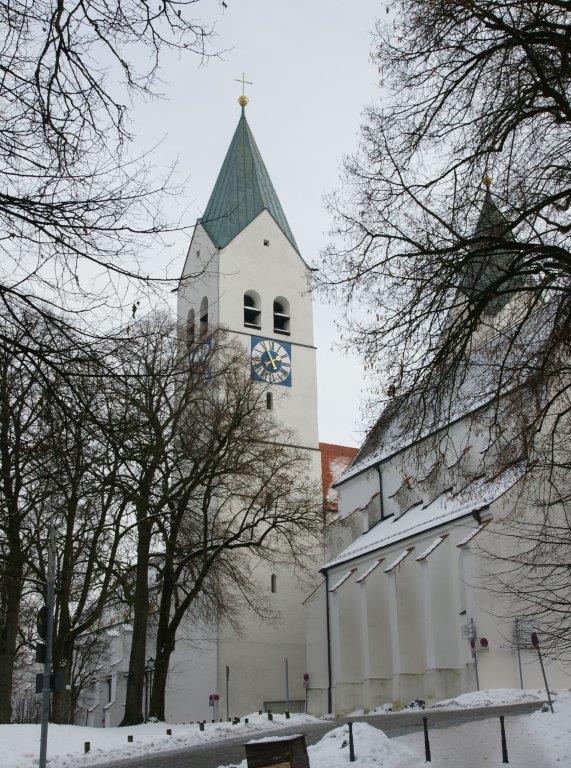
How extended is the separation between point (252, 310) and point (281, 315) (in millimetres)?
1579

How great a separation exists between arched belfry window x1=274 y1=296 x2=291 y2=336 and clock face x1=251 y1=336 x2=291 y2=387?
1.53 metres

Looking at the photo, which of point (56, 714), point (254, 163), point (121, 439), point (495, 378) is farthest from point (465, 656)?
point (254, 163)

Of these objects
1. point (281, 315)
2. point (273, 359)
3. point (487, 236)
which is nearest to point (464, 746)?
point (487, 236)

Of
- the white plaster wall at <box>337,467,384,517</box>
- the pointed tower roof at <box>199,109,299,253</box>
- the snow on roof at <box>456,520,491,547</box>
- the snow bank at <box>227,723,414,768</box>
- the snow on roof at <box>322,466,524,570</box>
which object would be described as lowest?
the snow bank at <box>227,723,414,768</box>

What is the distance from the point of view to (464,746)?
49.6 feet

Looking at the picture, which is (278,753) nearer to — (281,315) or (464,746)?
(464,746)

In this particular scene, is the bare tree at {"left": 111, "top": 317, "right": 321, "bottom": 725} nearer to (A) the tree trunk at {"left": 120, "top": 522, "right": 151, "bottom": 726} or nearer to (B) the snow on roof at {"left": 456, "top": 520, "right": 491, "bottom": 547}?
(A) the tree trunk at {"left": 120, "top": 522, "right": 151, "bottom": 726}

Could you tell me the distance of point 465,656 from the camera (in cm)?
2895

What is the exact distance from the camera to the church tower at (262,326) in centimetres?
3978

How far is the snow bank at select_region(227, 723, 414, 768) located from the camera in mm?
13500

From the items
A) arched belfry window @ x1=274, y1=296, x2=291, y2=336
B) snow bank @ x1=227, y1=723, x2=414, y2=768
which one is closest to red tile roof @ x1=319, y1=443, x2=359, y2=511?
arched belfry window @ x1=274, y1=296, x2=291, y2=336

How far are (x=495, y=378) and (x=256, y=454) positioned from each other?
622 inches

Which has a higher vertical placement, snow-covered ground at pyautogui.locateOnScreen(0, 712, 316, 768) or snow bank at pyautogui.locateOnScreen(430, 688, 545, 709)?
snow bank at pyautogui.locateOnScreen(430, 688, 545, 709)

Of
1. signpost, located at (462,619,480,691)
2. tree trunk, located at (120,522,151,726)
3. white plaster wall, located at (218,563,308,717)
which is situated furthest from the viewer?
white plaster wall, located at (218,563,308,717)
